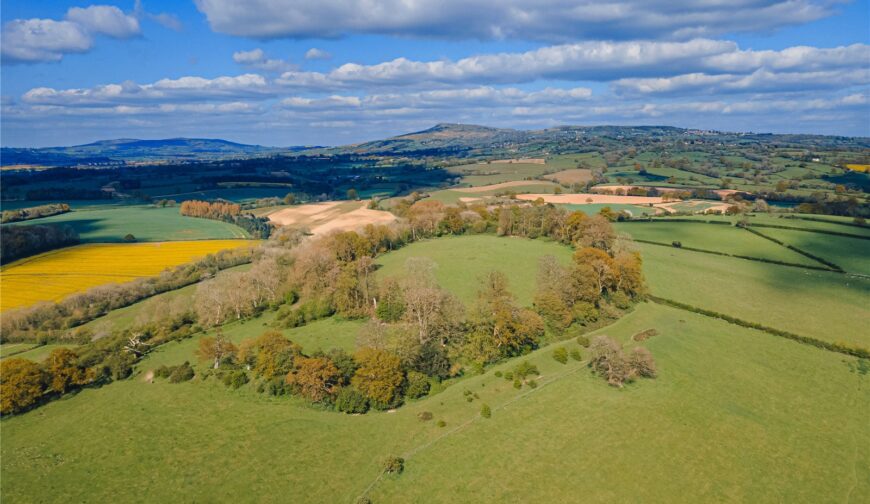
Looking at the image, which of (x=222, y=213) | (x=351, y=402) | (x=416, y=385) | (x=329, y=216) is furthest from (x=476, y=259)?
(x=222, y=213)

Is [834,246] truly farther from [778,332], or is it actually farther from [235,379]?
[235,379]

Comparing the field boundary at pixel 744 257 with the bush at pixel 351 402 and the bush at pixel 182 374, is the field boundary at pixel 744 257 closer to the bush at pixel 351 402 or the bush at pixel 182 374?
the bush at pixel 351 402

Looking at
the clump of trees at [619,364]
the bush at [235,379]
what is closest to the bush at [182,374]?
the bush at [235,379]

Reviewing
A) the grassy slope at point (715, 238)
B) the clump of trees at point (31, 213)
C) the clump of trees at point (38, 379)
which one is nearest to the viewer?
the clump of trees at point (38, 379)

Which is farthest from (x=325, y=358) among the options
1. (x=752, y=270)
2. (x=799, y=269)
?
(x=799, y=269)

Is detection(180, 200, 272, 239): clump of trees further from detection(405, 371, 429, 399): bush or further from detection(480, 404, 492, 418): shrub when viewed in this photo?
detection(480, 404, 492, 418): shrub

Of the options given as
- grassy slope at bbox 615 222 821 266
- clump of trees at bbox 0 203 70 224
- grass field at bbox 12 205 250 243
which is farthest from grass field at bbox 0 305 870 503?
clump of trees at bbox 0 203 70 224
